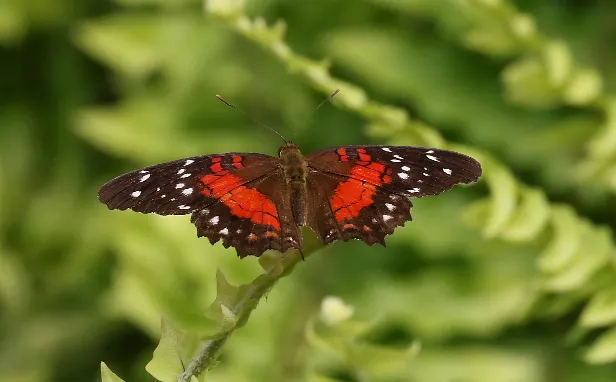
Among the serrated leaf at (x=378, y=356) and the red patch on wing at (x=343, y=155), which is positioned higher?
the red patch on wing at (x=343, y=155)

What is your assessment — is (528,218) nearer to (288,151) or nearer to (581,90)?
(581,90)

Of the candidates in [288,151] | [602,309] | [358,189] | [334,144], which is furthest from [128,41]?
[602,309]

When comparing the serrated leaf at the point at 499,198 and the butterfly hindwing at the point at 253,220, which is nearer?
the butterfly hindwing at the point at 253,220

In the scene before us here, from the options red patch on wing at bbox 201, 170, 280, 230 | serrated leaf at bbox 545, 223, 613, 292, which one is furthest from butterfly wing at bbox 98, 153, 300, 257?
serrated leaf at bbox 545, 223, 613, 292

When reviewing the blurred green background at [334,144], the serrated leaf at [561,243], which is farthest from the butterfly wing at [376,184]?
the serrated leaf at [561,243]

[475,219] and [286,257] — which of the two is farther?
[475,219]

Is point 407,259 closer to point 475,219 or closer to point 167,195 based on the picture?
point 475,219

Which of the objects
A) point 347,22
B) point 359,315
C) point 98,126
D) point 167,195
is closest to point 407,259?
point 359,315

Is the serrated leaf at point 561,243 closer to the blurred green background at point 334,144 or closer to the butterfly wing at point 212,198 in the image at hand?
the blurred green background at point 334,144
